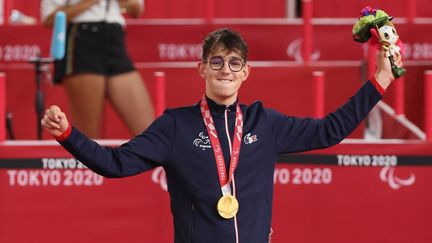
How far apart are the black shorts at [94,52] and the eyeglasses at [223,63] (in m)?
3.38

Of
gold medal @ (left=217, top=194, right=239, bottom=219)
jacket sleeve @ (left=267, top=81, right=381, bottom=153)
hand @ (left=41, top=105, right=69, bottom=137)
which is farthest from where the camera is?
jacket sleeve @ (left=267, top=81, right=381, bottom=153)

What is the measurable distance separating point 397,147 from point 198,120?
2.35 meters

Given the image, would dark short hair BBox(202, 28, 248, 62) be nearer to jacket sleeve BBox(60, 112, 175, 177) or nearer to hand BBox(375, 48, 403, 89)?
jacket sleeve BBox(60, 112, 175, 177)

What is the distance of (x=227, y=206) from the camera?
16.6 feet

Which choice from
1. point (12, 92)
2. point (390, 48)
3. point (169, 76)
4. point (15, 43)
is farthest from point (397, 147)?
point (15, 43)

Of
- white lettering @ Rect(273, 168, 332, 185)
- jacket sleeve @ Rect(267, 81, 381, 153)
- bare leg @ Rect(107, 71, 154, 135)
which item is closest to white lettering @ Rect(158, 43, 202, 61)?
bare leg @ Rect(107, 71, 154, 135)

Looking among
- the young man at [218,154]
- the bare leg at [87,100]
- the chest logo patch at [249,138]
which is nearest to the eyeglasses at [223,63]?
the young man at [218,154]

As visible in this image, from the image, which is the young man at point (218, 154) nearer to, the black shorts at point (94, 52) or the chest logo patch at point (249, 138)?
the chest logo patch at point (249, 138)

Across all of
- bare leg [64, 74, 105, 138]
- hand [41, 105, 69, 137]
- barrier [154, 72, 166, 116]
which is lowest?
bare leg [64, 74, 105, 138]

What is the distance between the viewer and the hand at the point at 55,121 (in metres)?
4.79

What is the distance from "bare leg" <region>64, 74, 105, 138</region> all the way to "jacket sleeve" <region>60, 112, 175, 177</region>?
3.24m

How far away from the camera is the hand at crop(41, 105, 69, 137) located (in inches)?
188

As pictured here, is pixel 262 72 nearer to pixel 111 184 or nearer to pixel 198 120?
pixel 111 184

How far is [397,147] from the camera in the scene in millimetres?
7293
